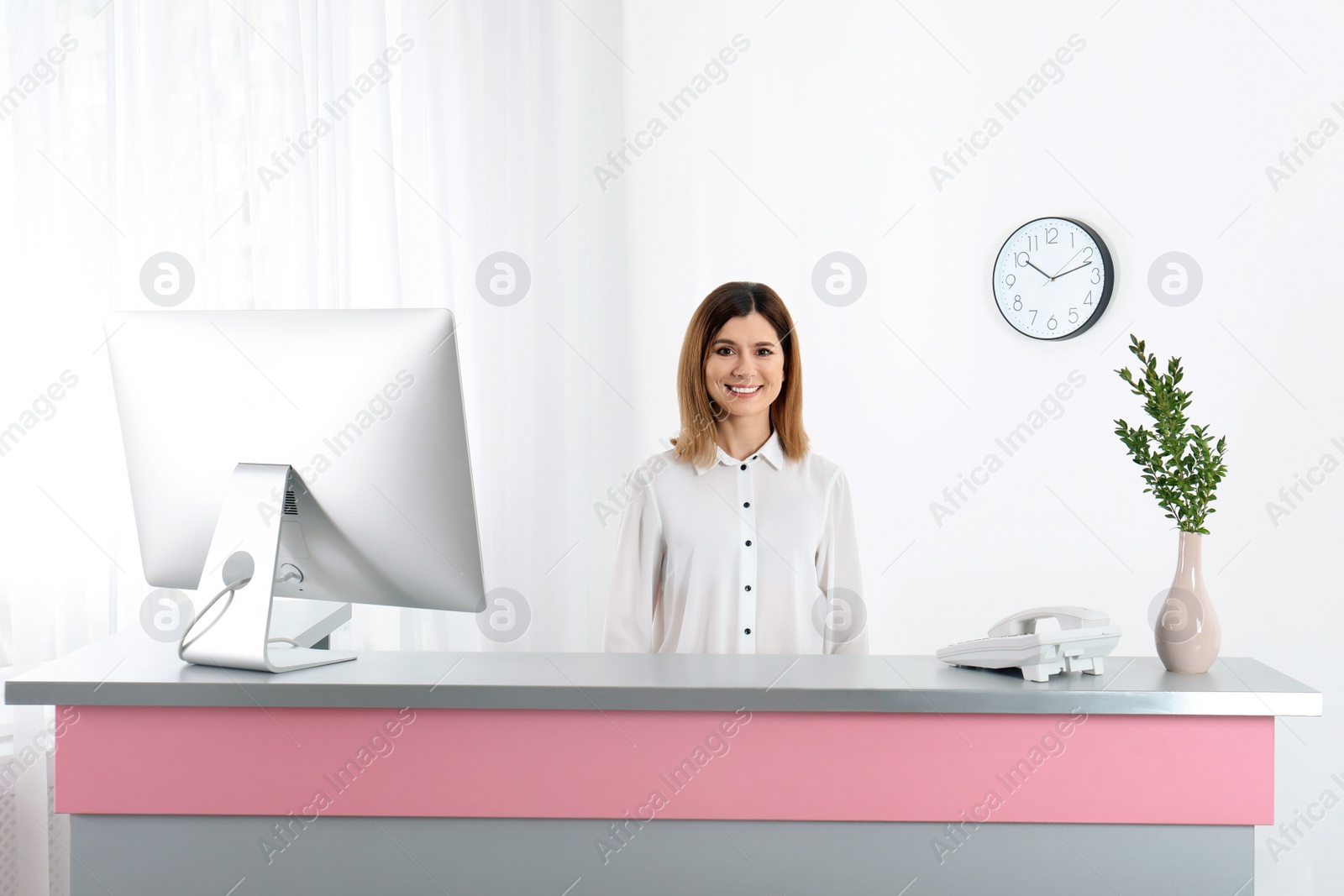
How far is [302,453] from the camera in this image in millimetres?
1363

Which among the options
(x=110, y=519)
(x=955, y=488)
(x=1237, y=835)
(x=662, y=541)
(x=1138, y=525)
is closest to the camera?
(x=1237, y=835)

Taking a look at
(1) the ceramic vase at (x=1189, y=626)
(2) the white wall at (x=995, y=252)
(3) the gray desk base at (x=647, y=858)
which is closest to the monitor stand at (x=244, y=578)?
(3) the gray desk base at (x=647, y=858)

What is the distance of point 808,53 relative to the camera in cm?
316

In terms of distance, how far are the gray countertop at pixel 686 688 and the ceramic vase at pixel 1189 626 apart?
0.02 m

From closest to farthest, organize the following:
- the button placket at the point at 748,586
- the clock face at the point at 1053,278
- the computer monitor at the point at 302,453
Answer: the computer monitor at the point at 302,453 < the button placket at the point at 748,586 < the clock face at the point at 1053,278

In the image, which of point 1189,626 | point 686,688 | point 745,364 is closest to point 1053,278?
point 745,364

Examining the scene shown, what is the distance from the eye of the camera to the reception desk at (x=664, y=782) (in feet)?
3.99

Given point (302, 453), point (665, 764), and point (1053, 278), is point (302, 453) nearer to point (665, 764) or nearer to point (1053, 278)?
point (665, 764)

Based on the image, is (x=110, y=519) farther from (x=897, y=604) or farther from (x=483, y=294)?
(x=897, y=604)

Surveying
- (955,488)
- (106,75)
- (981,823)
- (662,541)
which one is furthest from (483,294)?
(981,823)

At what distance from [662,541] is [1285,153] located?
2029mm

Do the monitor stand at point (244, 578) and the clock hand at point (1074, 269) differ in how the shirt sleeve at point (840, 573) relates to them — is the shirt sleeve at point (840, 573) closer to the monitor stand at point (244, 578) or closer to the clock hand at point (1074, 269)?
the monitor stand at point (244, 578)

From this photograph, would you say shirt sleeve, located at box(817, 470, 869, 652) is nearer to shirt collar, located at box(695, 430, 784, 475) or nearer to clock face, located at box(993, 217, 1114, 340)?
shirt collar, located at box(695, 430, 784, 475)

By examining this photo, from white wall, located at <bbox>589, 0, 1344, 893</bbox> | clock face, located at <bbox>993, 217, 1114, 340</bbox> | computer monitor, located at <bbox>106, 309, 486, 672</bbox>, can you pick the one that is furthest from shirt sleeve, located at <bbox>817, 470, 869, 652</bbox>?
clock face, located at <bbox>993, 217, 1114, 340</bbox>
